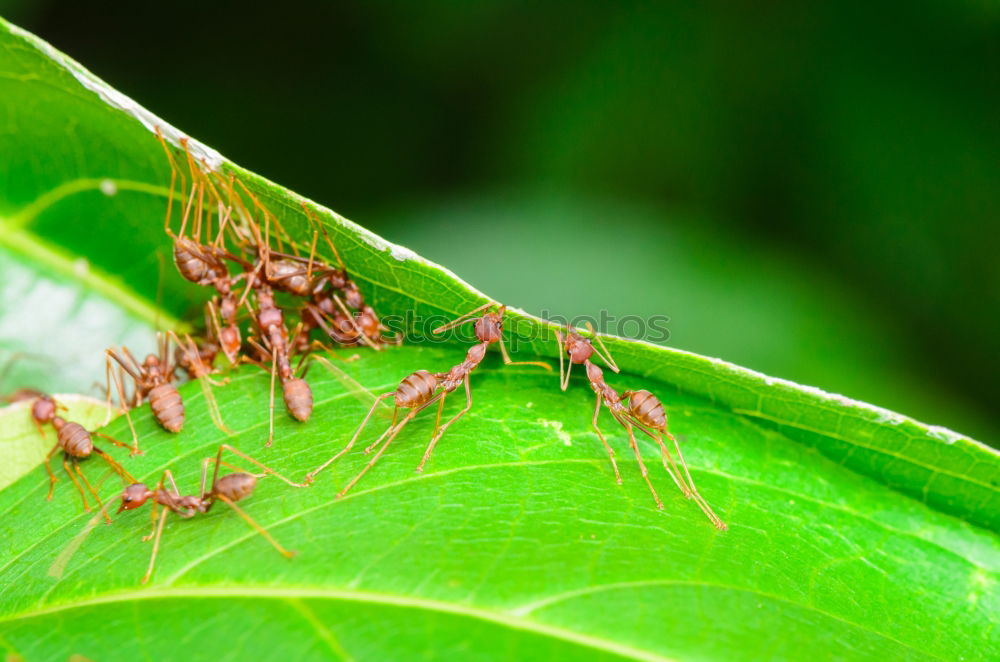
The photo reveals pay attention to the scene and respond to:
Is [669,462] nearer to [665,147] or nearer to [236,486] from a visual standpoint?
[236,486]

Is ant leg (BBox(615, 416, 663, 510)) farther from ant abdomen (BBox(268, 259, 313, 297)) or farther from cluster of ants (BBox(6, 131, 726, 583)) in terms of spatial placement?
ant abdomen (BBox(268, 259, 313, 297))

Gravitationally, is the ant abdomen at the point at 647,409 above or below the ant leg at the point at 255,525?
above

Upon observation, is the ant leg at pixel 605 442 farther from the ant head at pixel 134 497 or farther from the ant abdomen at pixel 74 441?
the ant abdomen at pixel 74 441

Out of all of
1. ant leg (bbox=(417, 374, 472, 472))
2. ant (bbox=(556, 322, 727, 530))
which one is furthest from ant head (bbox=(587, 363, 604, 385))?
ant leg (bbox=(417, 374, 472, 472))

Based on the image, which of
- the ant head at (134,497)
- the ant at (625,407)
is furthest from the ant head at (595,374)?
the ant head at (134,497)

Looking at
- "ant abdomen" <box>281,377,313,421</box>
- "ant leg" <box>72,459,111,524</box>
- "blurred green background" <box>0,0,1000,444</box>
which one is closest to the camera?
"ant leg" <box>72,459,111,524</box>

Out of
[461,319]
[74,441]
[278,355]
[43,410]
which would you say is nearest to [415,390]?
[461,319]

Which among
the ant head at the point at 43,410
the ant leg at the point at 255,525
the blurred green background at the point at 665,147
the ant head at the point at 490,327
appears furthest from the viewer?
the blurred green background at the point at 665,147
